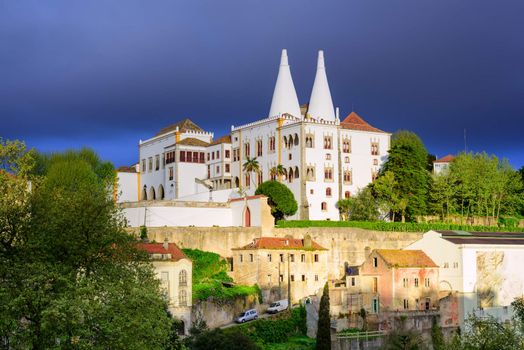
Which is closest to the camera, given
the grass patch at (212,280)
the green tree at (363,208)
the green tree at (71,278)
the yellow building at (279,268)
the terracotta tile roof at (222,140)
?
the green tree at (71,278)

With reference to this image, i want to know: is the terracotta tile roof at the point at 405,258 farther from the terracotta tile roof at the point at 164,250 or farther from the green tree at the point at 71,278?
the green tree at the point at 71,278

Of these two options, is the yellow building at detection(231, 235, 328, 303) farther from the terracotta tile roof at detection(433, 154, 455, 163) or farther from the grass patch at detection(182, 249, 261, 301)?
the terracotta tile roof at detection(433, 154, 455, 163)

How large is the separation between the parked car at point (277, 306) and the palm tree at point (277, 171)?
19675 millimetres

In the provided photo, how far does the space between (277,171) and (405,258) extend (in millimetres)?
17724

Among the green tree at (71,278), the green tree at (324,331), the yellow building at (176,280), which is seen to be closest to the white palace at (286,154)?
the yellow building at (176,280)

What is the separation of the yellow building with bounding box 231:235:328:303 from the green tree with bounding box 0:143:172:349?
21.4 metres

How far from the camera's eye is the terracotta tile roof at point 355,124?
79.0m

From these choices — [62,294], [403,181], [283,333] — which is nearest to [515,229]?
[403,181]

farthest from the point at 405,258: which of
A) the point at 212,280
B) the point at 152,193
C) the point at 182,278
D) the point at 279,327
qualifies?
the point at 152,193

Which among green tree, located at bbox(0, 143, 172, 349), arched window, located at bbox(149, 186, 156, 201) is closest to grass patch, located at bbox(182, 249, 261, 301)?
green tree, located at bbox(0, 143, 172, 349)

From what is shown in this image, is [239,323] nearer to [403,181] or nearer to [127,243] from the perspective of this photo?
[127,243]

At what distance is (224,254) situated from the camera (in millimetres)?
62500

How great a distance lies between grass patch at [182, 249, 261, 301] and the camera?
54219 mm

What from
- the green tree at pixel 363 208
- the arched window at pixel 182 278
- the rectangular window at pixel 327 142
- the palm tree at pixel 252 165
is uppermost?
the rectangular window at pixel 327 142
